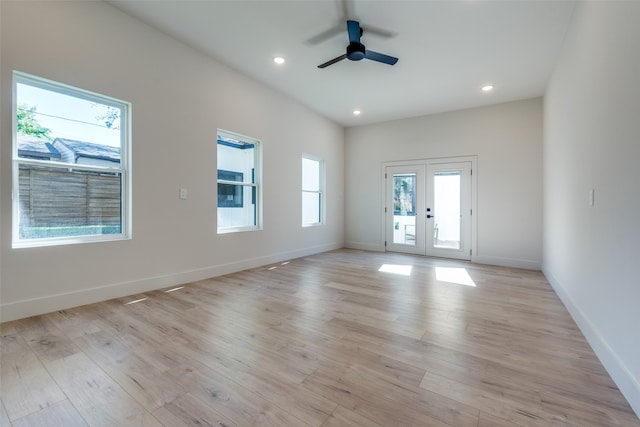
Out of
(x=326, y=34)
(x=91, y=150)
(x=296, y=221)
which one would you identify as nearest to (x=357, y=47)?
(x=326, y=34)

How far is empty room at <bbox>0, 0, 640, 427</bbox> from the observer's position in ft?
5.35

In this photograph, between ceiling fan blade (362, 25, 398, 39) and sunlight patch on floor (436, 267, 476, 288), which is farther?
sunlight patch on floor (436, 267, 476, 288)

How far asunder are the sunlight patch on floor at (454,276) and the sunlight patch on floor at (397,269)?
460 mm

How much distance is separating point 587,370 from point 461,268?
10.5ft

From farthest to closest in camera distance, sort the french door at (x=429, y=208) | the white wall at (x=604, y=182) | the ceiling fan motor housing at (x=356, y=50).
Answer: the french door at (x=429, y=208) → the ceiling fan motor housing at (x=356, y=50) → the white wall at (x=604, y=182)

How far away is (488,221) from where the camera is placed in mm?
5504

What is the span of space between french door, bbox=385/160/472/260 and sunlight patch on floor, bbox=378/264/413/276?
4.74ft

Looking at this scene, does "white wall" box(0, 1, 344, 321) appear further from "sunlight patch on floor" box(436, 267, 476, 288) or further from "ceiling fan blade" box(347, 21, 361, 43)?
"sunlight patch on floor" box(436, 267, 476, 288)

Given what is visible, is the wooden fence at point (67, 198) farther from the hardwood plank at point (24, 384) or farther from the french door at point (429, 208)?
the french door at point (429, 208)

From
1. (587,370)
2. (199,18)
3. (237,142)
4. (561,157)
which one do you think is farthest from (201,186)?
(561,157)

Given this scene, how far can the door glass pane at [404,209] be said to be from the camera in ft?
20.9

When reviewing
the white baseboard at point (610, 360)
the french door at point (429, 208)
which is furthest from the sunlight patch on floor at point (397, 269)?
the white baseboard at point (610, 360)

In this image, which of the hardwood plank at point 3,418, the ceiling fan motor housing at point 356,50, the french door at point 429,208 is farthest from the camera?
the french door at point 429,208

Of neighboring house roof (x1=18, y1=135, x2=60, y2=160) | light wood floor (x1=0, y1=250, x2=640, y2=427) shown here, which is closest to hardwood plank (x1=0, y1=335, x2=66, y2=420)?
light wood floor (x1=0, y1=250, x2=640, y2=427)
